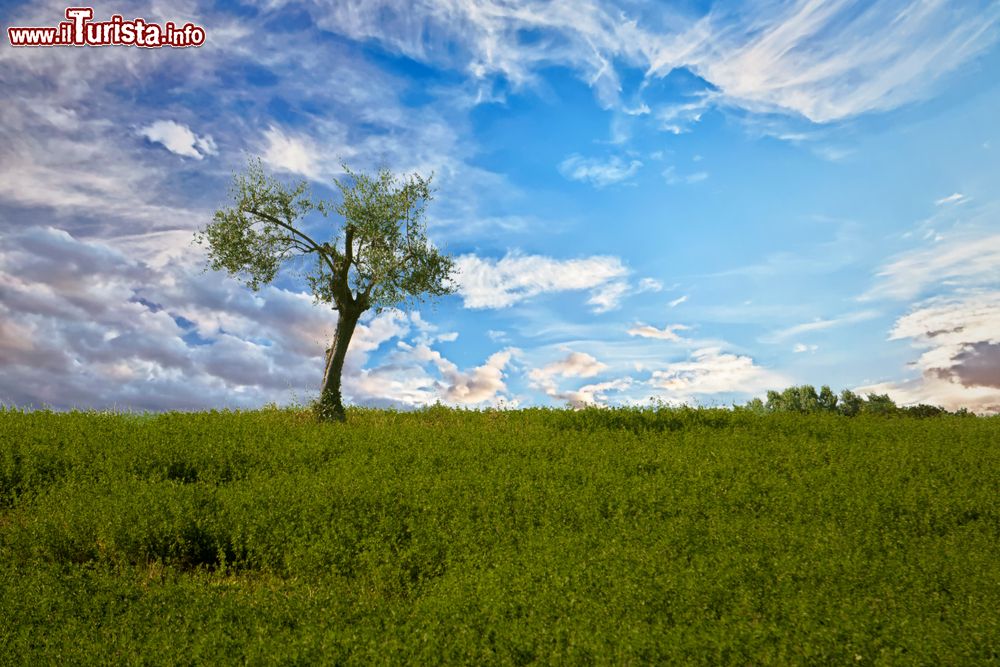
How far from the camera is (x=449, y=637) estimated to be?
23.1 ft

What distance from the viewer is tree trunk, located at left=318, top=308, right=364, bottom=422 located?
2467cm

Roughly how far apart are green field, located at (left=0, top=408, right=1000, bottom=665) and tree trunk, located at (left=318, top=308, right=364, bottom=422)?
6773 mm

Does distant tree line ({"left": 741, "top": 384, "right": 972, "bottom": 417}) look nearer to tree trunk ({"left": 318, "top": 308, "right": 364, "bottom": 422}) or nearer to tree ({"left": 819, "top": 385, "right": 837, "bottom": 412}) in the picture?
tree ({"left": 819, "top": 385, "right": 837, "bottom": 412})

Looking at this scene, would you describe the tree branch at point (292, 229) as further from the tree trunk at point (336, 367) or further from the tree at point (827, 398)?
the tree at point (827, 398)

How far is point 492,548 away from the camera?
9875 mm

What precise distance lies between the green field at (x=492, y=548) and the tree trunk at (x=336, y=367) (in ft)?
22.2

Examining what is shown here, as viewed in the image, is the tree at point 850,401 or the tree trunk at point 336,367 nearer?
the tree trunk at point 336,367

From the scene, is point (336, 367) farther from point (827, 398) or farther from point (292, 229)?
point (827, 398)

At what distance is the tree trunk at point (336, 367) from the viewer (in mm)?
24672

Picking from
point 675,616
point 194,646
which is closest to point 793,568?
point 675,616

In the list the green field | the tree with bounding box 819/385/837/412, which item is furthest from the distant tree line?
the green field

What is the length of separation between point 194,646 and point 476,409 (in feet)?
58.2

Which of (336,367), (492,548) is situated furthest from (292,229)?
(492,548)

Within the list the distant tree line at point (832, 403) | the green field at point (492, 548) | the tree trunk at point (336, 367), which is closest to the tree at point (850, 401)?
the distant tree line at point (832, 403)
